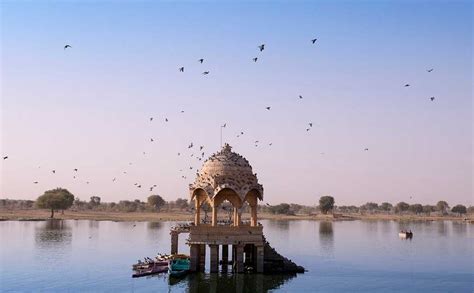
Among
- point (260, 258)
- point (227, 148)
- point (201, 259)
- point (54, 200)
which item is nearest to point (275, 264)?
point (260, 258)

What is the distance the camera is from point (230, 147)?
5806 cm

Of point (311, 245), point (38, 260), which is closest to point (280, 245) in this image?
point (311, 245)

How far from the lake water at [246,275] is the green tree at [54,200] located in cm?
5603

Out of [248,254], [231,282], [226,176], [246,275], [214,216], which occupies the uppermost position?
[226,176]

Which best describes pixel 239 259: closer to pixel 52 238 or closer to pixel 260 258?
pixel 260 258

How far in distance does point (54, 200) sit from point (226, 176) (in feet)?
384

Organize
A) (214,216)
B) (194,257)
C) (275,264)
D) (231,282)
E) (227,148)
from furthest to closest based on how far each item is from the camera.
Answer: (227,148), (275,264), (194,257), (214,216), (231,282)

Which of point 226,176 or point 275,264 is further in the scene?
point 275,264

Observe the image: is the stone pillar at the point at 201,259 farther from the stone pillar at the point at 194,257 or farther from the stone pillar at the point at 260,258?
the stone pillar at the point at 260,258

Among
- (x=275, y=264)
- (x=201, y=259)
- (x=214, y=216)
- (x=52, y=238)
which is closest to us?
(x=214, y=216)

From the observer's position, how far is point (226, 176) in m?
55.6

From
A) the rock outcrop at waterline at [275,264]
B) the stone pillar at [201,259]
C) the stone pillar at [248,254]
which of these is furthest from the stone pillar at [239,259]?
the stone pillar at [248,254]

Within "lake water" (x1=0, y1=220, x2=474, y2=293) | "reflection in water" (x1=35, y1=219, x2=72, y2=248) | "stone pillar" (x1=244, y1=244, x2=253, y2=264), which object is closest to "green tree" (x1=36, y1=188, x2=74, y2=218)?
"reflection in water" (x1=35, y1=219, x2=72, y2=248)

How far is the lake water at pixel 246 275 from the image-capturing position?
172 feet
